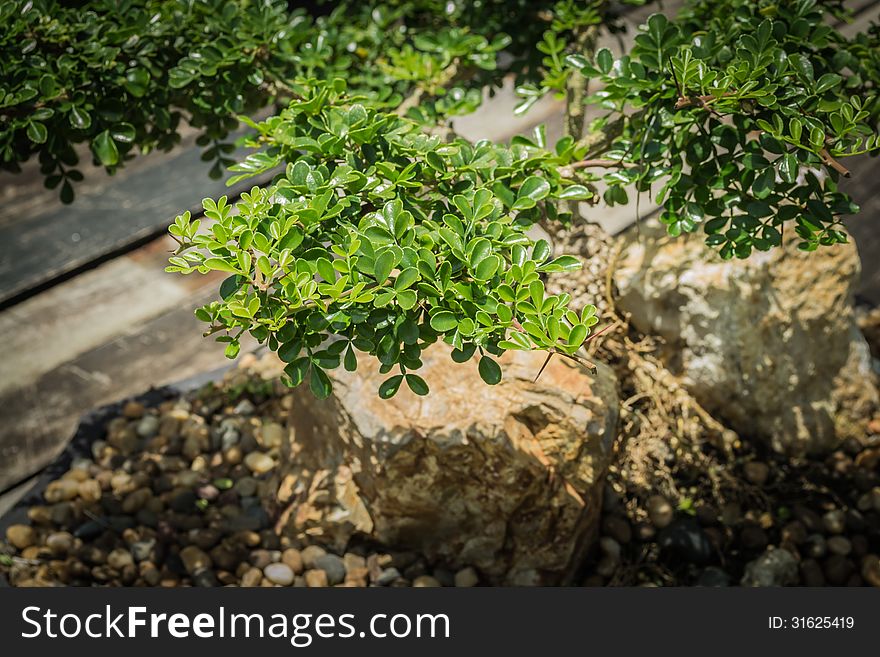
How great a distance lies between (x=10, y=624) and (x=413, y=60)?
1.29m

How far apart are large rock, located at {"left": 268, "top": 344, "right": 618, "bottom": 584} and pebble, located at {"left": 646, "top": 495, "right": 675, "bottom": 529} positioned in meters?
0.20

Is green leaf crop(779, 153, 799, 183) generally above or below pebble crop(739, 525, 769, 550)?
above

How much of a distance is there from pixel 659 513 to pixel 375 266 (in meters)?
1.15

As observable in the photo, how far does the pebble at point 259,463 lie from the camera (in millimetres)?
2039

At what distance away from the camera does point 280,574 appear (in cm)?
179

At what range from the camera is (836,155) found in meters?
1.24

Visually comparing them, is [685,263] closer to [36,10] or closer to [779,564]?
[779,564]

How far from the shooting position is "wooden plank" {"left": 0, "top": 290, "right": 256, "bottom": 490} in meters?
2.33

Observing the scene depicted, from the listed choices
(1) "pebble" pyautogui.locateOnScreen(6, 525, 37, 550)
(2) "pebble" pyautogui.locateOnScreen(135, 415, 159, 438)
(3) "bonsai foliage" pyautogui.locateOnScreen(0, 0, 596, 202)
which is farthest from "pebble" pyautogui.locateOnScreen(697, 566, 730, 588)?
(1) "pebble" pyautogui.locateOnScreen(6, 525, 37, 550)

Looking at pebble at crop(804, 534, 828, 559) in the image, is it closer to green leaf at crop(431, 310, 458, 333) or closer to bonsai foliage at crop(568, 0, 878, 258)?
bonsai foliage at crop(568, 0, 878, 258)

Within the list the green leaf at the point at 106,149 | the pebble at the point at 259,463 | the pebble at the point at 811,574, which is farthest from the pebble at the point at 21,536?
the pebble at the point at 811,574

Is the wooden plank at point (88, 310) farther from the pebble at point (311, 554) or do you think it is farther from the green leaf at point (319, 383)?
the green leaf at point (319, 383)

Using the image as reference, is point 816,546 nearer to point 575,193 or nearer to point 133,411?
point 575,193

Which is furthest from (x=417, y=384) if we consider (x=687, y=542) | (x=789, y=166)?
(x=687, y=542)
